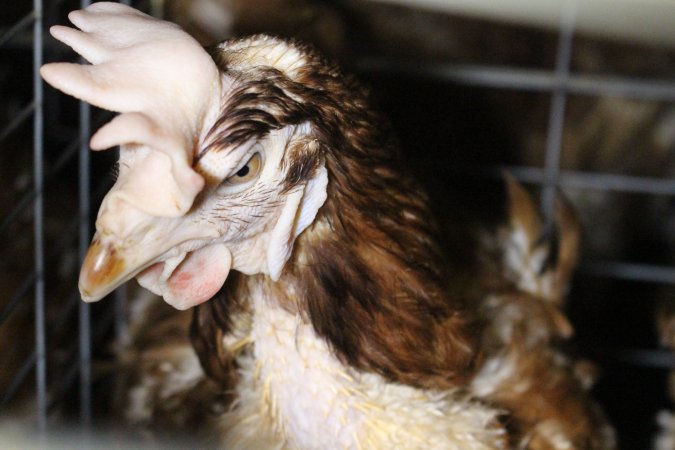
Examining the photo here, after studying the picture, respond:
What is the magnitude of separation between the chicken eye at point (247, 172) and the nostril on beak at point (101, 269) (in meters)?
0.13

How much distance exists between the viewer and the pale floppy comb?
692 millimetres

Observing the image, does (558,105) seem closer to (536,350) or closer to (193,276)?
(536,350)

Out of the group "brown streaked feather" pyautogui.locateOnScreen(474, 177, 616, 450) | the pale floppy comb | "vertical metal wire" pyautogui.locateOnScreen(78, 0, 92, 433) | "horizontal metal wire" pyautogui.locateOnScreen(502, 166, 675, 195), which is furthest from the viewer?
"horizontal metal wire" pyautogui.locateOnScreen(502, 166, 675, 195)

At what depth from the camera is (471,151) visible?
212 cm

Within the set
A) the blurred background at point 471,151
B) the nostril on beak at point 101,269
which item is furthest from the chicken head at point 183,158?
the blurred background at point 471,151

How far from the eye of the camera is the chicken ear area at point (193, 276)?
821 mm

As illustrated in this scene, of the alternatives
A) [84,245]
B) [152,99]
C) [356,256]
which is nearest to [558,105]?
[356,256]

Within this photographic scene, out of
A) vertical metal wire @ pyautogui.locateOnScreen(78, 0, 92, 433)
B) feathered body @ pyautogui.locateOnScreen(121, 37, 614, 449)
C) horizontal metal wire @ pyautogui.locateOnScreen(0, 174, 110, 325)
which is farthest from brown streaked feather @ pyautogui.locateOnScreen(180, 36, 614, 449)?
vertical metal wire @ pyautogui.locateOnScreen(78, 0, 92, 433)

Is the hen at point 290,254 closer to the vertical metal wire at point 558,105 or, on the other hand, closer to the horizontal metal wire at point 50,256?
the horizontal metal wire at point 50,256

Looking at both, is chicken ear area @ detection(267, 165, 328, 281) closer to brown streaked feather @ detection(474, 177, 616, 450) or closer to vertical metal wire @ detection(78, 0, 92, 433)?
brown streaked feather @ detection(474, 177, 616, 450)

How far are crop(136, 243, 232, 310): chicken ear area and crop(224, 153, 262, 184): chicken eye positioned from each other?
82mm

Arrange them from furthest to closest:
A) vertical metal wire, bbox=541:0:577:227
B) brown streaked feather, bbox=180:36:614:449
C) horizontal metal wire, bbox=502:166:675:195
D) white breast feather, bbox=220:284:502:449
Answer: horizontal metal wire, bbox=502:166:675:195 → vertical metal wire, bbox=541:0:577:227 → white breast feather, bbox=220:284:502:449 → brown streaked feather, bbox=180:36:614:449

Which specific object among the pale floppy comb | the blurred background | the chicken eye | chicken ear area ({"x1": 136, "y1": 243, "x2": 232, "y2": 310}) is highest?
the pale floppy comb

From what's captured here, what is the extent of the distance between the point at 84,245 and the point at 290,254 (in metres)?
0.74
